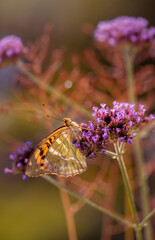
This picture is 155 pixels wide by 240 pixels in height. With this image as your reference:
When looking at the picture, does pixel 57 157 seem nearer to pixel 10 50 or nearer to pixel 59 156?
pixel 59 156

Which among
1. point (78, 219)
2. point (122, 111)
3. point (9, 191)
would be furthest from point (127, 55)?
point (9, 191)

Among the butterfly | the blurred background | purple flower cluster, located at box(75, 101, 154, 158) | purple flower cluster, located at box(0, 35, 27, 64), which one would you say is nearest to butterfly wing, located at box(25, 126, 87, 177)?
the butterfly

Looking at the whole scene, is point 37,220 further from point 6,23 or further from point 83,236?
point 6,23

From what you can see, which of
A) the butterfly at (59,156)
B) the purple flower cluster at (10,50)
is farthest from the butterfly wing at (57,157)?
the purple flower cluster at (10,50)

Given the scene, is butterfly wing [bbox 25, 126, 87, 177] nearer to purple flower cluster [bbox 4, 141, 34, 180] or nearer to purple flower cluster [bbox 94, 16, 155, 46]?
purple flower cluster [bbox 4, 141, 34, 180]

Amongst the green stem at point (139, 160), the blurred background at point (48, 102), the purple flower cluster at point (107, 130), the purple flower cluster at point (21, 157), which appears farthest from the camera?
the blurred background at point (48, 102)

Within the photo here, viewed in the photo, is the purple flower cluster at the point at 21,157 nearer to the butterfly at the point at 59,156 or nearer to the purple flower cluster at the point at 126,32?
the butterfly at the point at 59,156
